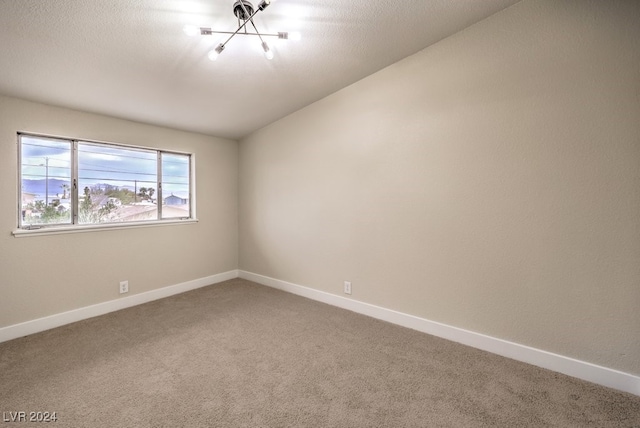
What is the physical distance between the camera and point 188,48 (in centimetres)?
207

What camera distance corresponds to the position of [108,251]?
302cm

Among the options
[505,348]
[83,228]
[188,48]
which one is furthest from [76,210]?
[505,348]

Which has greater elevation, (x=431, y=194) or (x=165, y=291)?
(x=431, y=194)

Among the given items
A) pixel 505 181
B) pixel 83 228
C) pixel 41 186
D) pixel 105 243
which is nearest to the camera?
pixel 505 181

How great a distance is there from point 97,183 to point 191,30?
2231 mm

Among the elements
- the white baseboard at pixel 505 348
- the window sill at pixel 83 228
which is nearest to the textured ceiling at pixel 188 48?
the window sill at pixel 83 228

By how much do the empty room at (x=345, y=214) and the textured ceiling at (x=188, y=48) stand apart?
20mm

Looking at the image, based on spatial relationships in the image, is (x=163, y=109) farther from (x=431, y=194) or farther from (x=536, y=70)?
(x=536, y=70)

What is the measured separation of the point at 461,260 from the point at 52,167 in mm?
4023

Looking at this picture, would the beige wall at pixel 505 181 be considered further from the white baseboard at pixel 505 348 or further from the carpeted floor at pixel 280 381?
the carpeted floor at pixel 280 381

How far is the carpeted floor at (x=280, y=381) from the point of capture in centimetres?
154

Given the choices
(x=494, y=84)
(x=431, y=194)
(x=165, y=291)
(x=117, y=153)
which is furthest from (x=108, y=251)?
(x=494, y=84)

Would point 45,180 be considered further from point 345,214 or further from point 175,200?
point 345,214

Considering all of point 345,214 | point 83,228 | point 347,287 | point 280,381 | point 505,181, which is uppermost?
point 505,181
